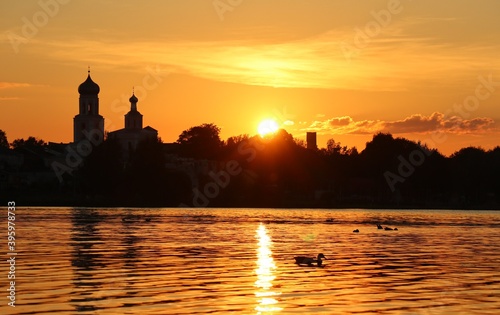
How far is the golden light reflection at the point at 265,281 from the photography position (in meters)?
34.6

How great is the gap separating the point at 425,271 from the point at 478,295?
9.38m

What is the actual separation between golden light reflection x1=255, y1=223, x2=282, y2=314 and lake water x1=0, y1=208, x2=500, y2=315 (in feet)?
0.18

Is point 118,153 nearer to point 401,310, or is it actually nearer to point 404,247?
point 404,247

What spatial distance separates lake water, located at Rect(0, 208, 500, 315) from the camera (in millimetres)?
35031

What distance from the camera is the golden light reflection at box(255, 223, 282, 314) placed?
113ft

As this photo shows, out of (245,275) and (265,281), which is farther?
(245,275)

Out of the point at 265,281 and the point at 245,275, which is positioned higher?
the point at 245,275

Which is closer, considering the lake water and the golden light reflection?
the golden light reflection

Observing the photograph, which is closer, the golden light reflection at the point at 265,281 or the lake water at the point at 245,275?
the golden light reflection at the point at 265,281

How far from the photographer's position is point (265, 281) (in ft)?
139

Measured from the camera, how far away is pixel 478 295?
3862 centimetres

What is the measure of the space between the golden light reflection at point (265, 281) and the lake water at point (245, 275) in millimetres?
54

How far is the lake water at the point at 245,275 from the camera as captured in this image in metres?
35.0

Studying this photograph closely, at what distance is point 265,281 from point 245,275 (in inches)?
99.2
